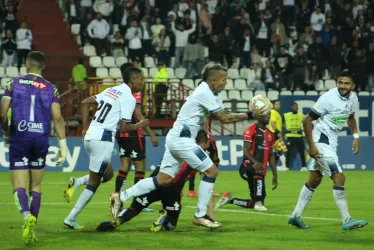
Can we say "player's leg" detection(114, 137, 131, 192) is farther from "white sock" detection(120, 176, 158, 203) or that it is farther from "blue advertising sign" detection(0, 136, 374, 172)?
"blue advertising sign" detection(0, 136, 374, 172)

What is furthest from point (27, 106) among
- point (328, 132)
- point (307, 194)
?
point (328, 132)

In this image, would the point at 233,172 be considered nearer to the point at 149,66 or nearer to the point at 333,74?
the point at 149,66

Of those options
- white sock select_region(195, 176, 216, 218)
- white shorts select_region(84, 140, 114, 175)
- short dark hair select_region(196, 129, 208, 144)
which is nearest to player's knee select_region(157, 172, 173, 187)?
white sock select_region(195, 176, 216, 218)

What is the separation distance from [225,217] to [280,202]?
11.4 ft

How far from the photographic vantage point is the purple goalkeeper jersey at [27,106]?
11.2m

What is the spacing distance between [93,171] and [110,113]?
2.93ft

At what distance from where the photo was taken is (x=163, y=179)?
12078 millimetres

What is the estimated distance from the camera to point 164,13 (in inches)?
1378

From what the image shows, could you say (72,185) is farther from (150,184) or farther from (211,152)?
(211,152)

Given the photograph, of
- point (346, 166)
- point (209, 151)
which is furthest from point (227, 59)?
point (209, 151)

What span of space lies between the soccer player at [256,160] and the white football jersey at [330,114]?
284 cm

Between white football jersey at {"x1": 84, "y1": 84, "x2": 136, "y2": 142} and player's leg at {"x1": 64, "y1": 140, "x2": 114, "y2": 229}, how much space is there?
0.11 metres

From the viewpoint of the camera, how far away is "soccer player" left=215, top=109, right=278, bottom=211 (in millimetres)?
15758

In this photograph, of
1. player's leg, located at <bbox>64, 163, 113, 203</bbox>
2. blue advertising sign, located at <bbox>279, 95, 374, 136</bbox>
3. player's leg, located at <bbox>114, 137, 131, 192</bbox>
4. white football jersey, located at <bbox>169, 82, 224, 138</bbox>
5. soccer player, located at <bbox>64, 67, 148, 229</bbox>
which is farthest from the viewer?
blue advertising sign, located at <bbox>279, 95, 374, 136</bbox>
